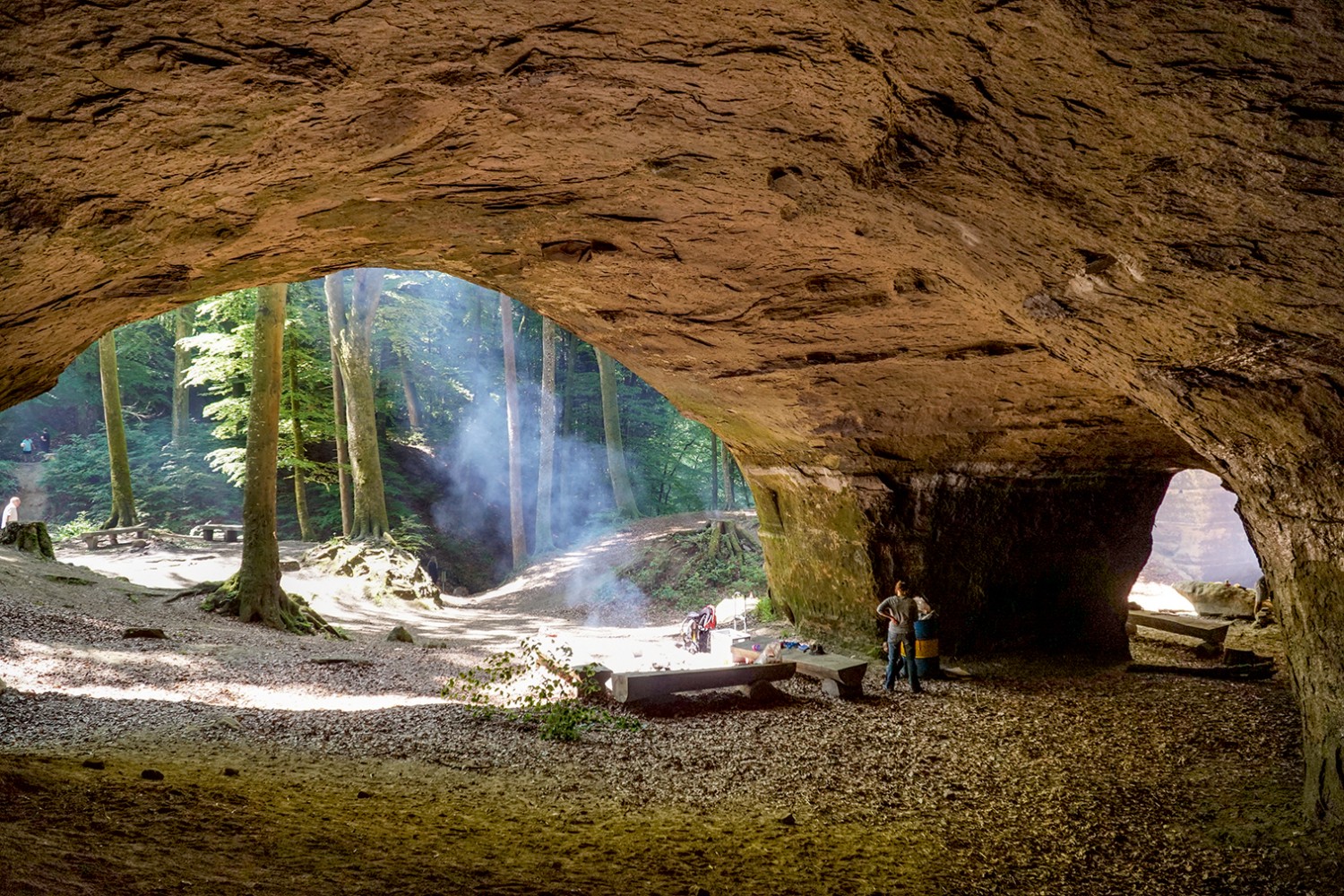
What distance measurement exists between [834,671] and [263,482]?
9.78m

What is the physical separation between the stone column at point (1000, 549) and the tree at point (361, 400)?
1231 centimetres

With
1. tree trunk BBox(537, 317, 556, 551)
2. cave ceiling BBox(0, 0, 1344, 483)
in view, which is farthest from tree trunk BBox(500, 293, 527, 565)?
cave ceiling BBox(0, 0, 1344, 483)

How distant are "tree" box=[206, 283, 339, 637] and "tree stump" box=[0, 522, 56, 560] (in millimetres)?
4125

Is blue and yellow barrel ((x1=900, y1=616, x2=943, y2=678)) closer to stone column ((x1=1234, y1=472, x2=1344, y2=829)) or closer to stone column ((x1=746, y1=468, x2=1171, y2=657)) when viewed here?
stone column ((x1=746, y1=468, x2=1171, y2=657))

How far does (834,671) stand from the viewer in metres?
9.50

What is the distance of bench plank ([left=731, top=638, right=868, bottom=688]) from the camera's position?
31.2ft

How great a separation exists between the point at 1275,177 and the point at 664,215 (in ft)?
12.6

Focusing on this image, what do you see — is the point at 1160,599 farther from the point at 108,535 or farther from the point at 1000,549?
the point at 108,535

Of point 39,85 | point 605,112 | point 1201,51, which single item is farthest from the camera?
point 605,112

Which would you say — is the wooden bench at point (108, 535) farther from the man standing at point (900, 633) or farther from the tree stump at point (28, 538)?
the man standing at point (900, 633)

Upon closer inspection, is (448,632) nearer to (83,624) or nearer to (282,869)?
(83,624)

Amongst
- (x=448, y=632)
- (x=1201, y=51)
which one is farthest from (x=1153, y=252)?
(x=448, y=632)

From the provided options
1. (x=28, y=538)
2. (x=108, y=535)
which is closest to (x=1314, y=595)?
(x=28, y=538)

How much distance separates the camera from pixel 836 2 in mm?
3252
